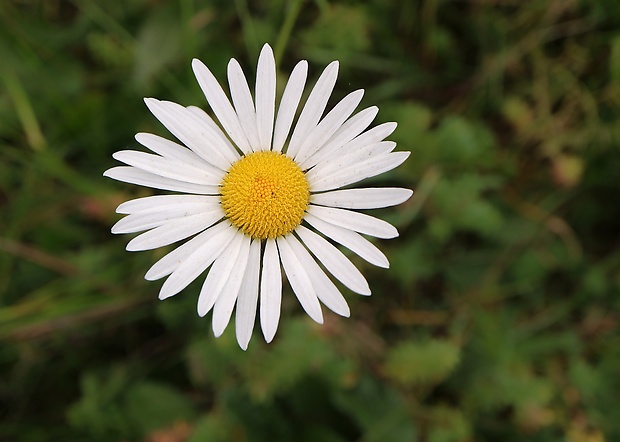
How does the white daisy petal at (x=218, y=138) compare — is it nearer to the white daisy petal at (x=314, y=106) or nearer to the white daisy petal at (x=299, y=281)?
the white daisy petal at (x=314, y=106)

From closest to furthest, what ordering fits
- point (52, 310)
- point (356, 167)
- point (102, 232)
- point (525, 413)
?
1. point (356, 167)
2. point (52, 310)
3. point (525, 413)
4. point (102, 232)

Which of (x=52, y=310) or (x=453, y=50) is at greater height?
(x=453, y=50)

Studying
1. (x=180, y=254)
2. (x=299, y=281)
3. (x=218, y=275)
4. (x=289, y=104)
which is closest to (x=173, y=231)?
(x=180, y=254)

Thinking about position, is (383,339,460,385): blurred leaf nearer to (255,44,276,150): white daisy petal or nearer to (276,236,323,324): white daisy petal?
(276,236,323,324): white daisy petal

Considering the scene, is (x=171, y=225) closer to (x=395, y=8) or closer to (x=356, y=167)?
(x=356, y=167)

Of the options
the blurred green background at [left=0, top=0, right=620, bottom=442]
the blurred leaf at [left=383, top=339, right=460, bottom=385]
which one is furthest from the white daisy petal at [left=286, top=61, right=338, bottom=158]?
the blurred leaf at [left=383, top=339, right=460, bottom=385]

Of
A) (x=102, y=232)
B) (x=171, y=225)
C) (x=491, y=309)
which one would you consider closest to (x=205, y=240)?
(x=171, y=225)
